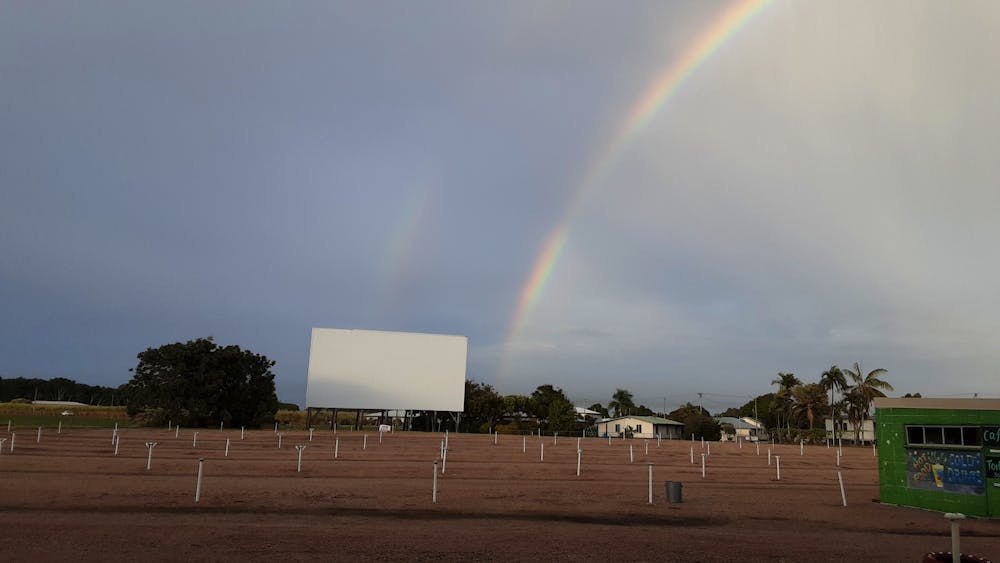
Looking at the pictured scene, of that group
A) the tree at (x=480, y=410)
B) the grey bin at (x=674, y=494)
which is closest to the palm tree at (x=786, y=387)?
the tree at (x=480, y=410)

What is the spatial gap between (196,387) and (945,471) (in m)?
66.9

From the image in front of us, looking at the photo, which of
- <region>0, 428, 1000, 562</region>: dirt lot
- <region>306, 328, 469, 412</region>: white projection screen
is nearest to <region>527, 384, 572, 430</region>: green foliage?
<region>306, 328, 469, 412</region>: white projection screen

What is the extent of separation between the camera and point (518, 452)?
44.1 m

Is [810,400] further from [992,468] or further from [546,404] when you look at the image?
[992,468]

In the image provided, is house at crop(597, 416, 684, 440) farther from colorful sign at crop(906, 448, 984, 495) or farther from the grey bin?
the grey bin

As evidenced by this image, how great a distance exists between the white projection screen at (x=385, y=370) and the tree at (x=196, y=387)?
1001 centimetres

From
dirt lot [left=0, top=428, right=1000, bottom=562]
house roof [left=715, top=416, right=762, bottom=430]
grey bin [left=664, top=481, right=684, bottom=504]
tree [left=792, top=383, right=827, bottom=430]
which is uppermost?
tree [left=792, top=383, right=827, bottom=430]

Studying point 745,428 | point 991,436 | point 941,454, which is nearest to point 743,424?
point 745,428

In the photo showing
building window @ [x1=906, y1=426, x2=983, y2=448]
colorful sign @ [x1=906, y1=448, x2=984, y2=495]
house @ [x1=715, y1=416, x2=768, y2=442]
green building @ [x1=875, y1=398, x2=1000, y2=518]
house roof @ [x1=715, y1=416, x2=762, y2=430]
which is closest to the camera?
green building @ [x1=875, y1=398, x2=1000, y2=518]

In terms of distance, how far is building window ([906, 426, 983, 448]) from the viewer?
70.8 feet

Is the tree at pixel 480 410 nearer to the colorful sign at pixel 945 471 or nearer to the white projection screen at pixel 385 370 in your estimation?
the white projection screen at pixel 385 370

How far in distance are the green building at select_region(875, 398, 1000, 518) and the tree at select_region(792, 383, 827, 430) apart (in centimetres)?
6888

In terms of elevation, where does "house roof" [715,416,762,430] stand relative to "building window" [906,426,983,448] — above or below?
below

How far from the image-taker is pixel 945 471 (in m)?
22.0
